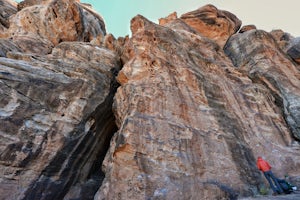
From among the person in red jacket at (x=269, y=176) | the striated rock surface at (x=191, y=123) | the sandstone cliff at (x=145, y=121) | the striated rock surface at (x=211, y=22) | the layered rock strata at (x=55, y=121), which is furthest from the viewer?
the striated rock surface at (x=211, y=22)

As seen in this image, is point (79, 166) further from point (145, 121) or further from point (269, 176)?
point (269, 176)

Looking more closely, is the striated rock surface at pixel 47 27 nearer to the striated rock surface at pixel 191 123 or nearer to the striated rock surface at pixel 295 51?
the striated rock surface at pixel 191 123

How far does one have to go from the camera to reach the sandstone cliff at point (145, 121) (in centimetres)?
1031

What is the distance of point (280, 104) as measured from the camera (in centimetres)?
1681

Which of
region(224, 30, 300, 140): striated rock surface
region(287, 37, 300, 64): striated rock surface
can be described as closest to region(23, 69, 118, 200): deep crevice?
region(224, 30, 300, 140): striated rock surface

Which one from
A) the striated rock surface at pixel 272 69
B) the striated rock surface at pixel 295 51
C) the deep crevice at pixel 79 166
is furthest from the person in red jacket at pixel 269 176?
the striated rock surface at pixel 295 51

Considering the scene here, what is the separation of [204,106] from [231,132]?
83.2 inches

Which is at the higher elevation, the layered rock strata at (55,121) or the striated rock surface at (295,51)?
the striated rock surface at (295,51)

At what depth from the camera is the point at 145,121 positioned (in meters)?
11.5

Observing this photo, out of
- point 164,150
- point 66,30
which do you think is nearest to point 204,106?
point 164,150

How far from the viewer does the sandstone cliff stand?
10.3 metres

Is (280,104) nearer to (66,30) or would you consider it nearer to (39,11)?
(66,30)

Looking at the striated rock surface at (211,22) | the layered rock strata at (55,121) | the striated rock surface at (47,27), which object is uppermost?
the striated rock surface at (211,22)

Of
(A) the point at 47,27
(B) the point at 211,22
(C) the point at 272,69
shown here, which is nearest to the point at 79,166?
(C) the point at 272,69
